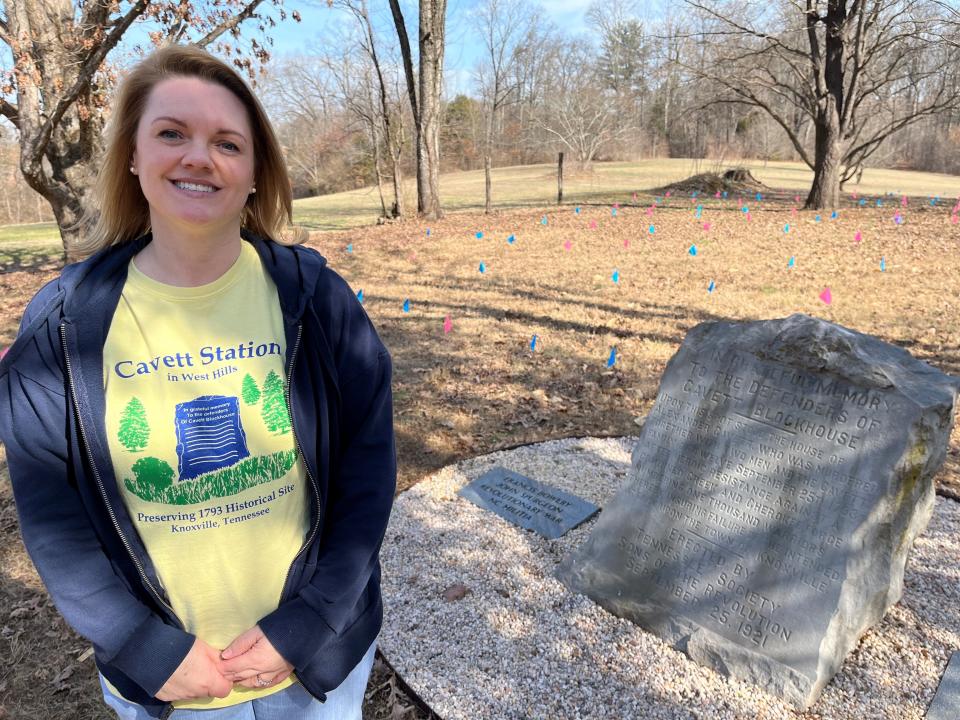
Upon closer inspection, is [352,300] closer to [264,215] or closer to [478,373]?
[264,215]

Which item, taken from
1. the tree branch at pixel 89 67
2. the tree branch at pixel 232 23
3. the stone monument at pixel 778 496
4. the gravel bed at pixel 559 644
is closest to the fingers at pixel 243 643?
the gravel bed at pixel 559 644

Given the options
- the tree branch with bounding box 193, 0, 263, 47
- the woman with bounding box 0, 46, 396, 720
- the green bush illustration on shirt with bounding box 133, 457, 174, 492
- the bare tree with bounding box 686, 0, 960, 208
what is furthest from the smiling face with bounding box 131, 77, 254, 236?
the bare tree with bounding box 686, 0, 960, 208

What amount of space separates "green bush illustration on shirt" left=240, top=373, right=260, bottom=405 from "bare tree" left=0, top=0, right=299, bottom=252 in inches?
399

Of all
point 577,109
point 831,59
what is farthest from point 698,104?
point 577,109

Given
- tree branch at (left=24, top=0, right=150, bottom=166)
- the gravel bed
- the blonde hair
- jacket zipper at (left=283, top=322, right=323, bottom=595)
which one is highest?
tree branch at (left=24, top=0, right=150, bottom=166)

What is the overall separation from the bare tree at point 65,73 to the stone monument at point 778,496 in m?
10.0

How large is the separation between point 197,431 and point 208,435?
2 cm

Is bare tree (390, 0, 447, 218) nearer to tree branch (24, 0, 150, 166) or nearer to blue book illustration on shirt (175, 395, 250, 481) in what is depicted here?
tree branch (24, 0, 150, 166)

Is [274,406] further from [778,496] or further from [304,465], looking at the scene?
[778,496]

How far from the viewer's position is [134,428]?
4.38 feet

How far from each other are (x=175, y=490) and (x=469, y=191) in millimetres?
32411

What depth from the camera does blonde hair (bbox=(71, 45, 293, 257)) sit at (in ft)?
4.56

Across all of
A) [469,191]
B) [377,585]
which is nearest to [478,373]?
[377,585]

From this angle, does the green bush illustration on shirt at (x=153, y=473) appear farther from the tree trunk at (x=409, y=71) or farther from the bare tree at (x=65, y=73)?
the tree trunk at (x=409, y=71)
